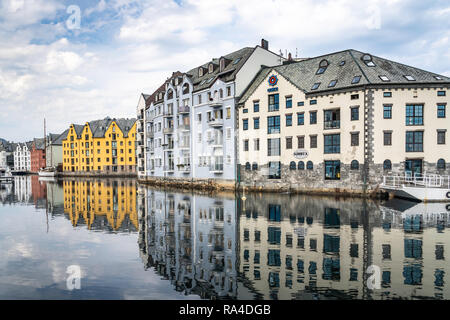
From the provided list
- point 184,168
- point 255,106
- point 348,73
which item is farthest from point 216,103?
point 348,73

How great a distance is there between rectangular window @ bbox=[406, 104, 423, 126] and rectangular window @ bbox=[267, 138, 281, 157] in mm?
16058

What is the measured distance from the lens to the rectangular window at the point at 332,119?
41250mm

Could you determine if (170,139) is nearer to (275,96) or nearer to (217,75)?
(217,75)

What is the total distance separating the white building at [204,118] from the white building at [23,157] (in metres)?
135

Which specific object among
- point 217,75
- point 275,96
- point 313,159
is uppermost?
point 217,75

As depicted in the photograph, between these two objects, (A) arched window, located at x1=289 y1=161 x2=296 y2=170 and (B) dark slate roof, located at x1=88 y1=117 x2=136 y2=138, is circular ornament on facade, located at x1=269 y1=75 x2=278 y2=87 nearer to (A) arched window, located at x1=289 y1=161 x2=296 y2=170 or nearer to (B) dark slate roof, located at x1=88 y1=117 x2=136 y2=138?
(A) arched window, located at x1=289 y1=161 x2=296 y2=170

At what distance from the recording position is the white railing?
116 feet

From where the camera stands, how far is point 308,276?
40.2 feet

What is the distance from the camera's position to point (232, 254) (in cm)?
1562

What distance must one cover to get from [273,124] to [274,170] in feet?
21.3

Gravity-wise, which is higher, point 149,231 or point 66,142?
point 66,142

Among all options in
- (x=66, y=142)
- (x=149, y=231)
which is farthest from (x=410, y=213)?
(x=66, y=142)

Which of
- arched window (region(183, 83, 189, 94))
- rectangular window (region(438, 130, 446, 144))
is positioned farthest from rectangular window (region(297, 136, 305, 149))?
arched window (region(183, 83, 189, 94))

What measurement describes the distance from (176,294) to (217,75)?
49285mm
